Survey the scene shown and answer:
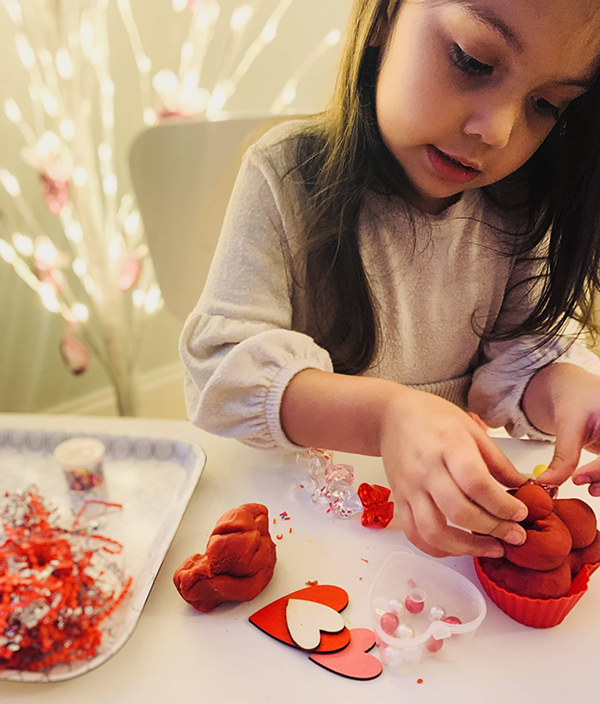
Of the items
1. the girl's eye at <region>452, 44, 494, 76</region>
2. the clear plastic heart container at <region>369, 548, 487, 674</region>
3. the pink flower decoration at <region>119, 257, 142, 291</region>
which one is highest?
the girl's eye at <region>452, 44, 494, 76</region>

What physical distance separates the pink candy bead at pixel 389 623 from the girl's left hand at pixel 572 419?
17 cm

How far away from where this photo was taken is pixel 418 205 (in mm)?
653

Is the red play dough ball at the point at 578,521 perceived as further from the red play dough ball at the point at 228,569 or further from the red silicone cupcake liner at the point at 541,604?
the red play dough ball at the point at 228,569

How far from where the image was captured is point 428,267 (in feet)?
2.27

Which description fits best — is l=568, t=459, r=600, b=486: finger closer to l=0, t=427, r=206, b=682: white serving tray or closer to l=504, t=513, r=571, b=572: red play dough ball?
l=504, t=513, r=571, b=572: red play dough ball

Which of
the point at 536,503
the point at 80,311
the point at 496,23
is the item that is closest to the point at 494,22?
the point at 496,23

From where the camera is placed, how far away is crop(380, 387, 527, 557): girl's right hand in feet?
1.31

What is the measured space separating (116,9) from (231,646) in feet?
4.34

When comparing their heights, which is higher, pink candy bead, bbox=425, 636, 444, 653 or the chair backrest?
the chair backrest

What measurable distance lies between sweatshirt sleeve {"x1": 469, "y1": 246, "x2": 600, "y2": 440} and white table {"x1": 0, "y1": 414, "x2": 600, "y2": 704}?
0.75ft

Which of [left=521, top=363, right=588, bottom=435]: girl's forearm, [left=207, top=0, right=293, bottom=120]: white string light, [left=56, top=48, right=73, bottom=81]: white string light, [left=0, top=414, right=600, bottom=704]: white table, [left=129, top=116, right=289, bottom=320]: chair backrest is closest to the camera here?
[left=0, top=414, right=600, bottom=704]: white table

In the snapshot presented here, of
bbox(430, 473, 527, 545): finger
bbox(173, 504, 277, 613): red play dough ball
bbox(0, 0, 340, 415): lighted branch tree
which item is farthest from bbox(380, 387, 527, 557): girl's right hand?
bbox(0, 0, 340, 415): lighted branch tree

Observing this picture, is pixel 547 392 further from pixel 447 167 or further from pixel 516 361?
pixel 447 167

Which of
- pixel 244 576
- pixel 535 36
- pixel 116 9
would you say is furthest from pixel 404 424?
pixel 116 9
